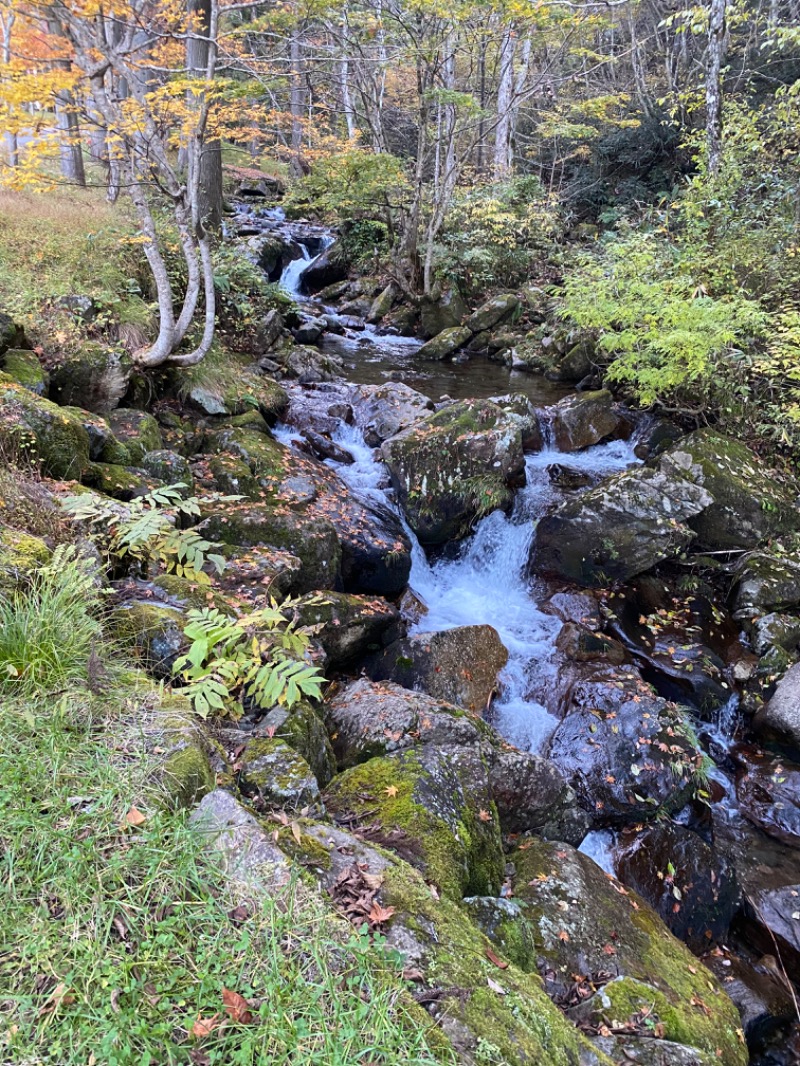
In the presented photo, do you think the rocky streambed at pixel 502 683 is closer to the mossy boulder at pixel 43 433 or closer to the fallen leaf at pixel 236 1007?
the mossy boulder at pixel 43 433

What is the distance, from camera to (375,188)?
14.4 metres

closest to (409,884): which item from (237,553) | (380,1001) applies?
(380,1001)

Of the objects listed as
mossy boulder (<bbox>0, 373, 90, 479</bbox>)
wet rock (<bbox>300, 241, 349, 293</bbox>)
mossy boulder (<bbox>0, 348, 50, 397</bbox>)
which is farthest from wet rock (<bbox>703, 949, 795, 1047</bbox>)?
wet rock (<bbox>300, 241, 349, 293</bbox>)

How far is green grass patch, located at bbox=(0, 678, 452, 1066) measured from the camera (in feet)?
4.98

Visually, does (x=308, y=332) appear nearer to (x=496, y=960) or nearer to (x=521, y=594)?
(x=521, y=594)

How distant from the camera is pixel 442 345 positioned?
572 inches

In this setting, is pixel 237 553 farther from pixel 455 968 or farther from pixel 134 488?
pixel 455 968

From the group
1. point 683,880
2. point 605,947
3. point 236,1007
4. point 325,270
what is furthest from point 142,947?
point 325,270

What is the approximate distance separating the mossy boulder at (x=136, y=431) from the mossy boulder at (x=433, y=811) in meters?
4.59

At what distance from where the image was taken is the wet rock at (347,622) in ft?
19.1

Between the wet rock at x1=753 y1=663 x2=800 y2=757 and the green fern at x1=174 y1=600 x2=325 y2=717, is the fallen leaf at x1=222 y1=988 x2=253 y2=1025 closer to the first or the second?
the green fern at x1=174 y1=600 x2=325 y2=717

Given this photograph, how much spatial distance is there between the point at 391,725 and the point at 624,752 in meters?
2.75

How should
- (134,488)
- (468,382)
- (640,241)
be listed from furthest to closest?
(468,382), (640,241), (134,488)

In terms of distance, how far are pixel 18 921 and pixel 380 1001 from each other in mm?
1117
